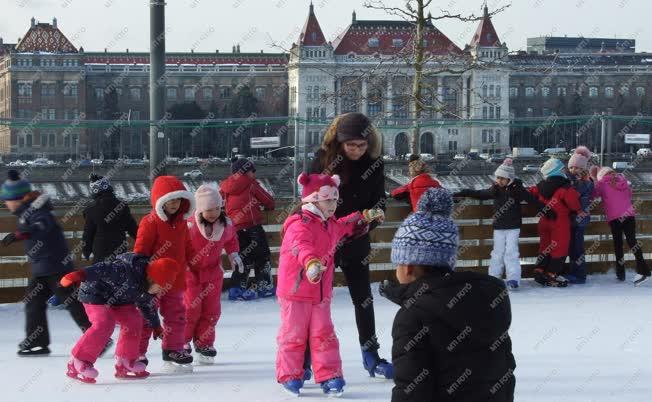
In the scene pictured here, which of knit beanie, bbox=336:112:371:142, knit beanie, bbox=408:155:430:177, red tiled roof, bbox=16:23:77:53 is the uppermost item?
red tiled roof, bbox=16:23:77:53

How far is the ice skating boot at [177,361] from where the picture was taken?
5293 millimetres

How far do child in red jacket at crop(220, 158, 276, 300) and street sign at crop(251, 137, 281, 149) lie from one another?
759 millimetres

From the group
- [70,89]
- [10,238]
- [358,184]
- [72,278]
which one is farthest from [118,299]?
[70,89]

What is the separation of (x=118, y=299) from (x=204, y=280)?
1.89 feet

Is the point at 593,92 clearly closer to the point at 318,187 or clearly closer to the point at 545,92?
the point at 545,92

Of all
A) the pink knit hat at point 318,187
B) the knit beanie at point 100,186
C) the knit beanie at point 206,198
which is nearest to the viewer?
the pink knit hat at point 318,187

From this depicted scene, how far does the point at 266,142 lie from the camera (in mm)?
8656

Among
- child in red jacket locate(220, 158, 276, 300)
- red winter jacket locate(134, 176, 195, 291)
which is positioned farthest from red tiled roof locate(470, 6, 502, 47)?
red winter jacket locate(134, 176, 195, 291)

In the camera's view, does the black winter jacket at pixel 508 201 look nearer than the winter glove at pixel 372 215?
No

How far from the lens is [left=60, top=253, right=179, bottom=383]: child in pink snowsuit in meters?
→ 4.96

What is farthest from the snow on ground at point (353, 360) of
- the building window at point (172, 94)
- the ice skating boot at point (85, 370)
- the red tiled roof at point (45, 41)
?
the red tiled roof at point (45, 41)

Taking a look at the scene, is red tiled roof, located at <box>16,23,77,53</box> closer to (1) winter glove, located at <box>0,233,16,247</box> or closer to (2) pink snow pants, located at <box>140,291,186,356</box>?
(1) winter glove, located at <box>0,233,16,247</box>

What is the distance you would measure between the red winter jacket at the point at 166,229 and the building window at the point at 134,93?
248 ft

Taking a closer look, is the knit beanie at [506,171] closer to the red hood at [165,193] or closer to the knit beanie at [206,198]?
the knit beanie at [206,198]
